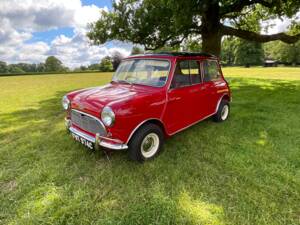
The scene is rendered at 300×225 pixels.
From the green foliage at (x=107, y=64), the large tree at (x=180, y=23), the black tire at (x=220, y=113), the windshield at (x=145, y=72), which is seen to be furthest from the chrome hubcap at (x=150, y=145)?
the green foliage at (x=107, y=64)

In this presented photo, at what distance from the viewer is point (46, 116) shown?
6.89 metres

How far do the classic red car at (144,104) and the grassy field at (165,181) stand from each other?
459mm

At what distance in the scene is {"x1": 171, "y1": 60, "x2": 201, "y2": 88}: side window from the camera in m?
3.95

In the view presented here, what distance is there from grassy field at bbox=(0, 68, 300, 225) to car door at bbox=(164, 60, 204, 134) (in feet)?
1.72

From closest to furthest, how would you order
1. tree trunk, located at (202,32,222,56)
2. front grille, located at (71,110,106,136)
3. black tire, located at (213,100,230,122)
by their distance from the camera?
front grille, located at (71,110,106,136), black tire, located at (213,100,230,122), tree trunk, located at (202,32,222,56)

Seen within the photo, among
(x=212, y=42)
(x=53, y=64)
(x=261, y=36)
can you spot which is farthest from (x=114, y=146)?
(x=53, y=64)

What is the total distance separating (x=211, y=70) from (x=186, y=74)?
3.85 feet

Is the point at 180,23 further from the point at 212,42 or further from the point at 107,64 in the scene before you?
the point at 107,64

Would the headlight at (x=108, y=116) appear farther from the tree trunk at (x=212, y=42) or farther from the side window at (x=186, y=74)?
the tree trunk at (x=212, y=42)

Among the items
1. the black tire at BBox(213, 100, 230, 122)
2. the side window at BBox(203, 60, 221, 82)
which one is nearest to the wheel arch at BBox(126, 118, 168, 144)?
the side window at BBox(203, 60, 221, 82)

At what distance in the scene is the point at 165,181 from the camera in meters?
3.08

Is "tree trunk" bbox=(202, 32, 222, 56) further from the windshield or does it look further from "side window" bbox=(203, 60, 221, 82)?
the windshield

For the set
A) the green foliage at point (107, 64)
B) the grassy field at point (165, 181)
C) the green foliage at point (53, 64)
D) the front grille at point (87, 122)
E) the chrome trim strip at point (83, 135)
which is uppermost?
the green foliage at point (53, 64)

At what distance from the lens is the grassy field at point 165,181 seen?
8.07ft
